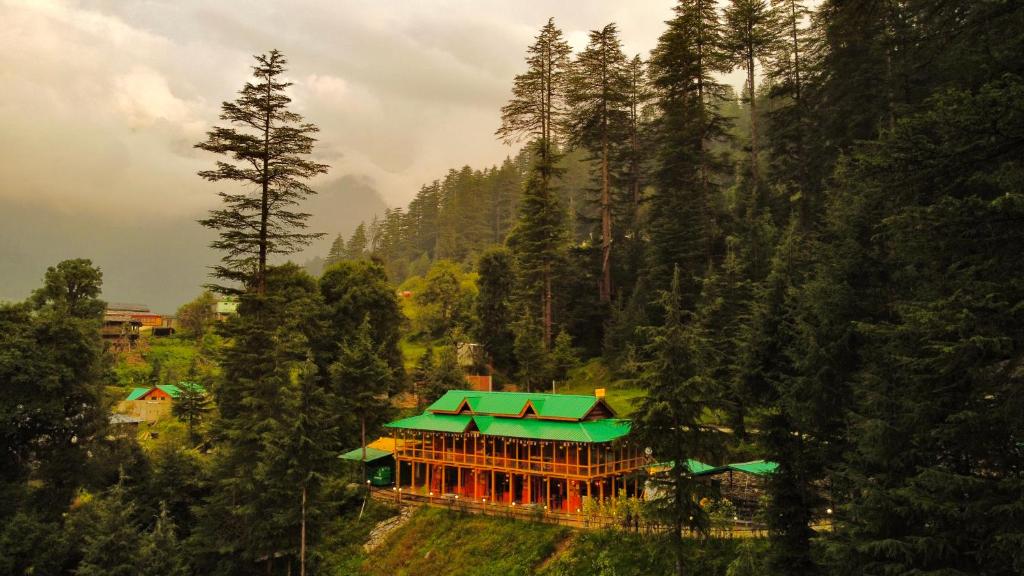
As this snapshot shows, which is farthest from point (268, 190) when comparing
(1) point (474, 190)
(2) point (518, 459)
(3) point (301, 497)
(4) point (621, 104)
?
(1) point (474, 190)

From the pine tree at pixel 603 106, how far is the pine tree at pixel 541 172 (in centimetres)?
155

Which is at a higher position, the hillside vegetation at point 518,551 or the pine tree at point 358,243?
the pine tree at point 358,243

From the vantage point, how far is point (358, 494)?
3597 cm

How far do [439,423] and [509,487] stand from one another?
5.68 meters

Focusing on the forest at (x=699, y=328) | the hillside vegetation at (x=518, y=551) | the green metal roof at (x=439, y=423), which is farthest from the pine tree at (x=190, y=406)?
the hillside vegetation at (x=518, y=551)

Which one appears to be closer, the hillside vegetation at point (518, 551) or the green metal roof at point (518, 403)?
the hillside vegetation at point (518, 551)

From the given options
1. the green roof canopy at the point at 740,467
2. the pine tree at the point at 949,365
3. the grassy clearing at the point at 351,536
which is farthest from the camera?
the grassy clearing at the point at 351,536

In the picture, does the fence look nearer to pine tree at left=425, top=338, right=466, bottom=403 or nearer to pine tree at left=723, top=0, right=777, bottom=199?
pine tree at left=425, top=338, right=466, bottom=403

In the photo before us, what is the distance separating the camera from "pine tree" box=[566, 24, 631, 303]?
50.3m

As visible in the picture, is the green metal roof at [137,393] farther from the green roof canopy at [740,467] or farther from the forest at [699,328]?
the green roof canopy at [740,467]

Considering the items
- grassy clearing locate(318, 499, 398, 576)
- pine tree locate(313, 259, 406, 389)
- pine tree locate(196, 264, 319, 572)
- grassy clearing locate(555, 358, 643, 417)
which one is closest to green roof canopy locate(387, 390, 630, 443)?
grassy clearing locate(318, 499, 398, 576)

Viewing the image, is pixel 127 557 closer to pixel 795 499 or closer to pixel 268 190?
pixel 268 190

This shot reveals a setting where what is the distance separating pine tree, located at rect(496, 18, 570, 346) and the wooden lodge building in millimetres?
13332

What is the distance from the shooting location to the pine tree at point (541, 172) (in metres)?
48.6
